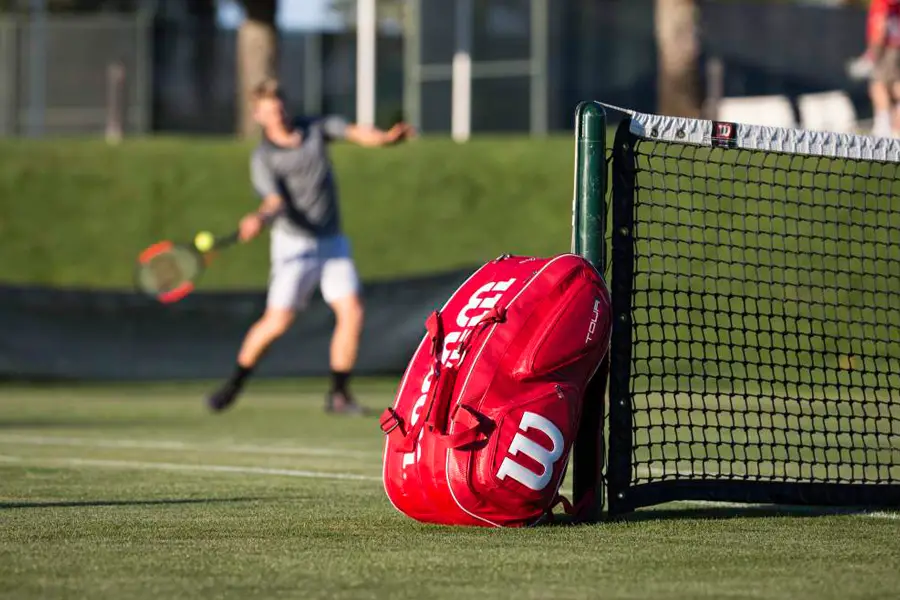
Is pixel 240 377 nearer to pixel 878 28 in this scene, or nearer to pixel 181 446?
pixel 181 446

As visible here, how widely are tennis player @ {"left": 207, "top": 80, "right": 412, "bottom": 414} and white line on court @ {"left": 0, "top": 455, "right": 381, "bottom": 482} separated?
10.3ft

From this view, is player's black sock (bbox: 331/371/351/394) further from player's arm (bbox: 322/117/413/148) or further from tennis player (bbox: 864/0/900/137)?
tennis player (bbox: 864/0/900/137)

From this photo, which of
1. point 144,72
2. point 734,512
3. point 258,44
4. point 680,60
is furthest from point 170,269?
point 144,72

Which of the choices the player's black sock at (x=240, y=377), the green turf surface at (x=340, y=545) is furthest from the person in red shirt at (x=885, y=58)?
the green turf surface at (x=340, y=545)

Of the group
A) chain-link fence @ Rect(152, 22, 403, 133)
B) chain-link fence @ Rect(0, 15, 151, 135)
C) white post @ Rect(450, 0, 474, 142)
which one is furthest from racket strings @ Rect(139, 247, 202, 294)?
chain-link fence @ Rect(152, 22, 403, 133)

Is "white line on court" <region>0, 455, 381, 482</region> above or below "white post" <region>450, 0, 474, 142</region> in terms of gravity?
below

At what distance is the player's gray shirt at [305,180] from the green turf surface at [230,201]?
494 centimetres

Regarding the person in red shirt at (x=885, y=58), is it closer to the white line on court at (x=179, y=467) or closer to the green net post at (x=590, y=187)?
the white line on court at (x=179, y=467)

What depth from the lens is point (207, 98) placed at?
2517 cm

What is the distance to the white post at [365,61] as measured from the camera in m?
24.5

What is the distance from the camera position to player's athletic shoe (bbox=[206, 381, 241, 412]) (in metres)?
10.4

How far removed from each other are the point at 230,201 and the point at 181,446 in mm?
7825

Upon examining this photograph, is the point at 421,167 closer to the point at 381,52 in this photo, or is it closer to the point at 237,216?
the point at 237,216

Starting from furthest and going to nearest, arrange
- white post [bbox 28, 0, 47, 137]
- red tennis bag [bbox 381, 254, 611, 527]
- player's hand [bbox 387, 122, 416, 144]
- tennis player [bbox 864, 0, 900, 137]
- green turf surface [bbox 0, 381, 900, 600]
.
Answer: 1. white post [bbox 28, 0, 47, 137]
2. tennis player [bbox 864, 0, 900, 137]
3. player's hand [bbox 387, 122, 416, 144]
4. red tennis bag [bbox 381, 254, 611, 527]
5. green turf surface [bbox 0, 381, 900, 600]
